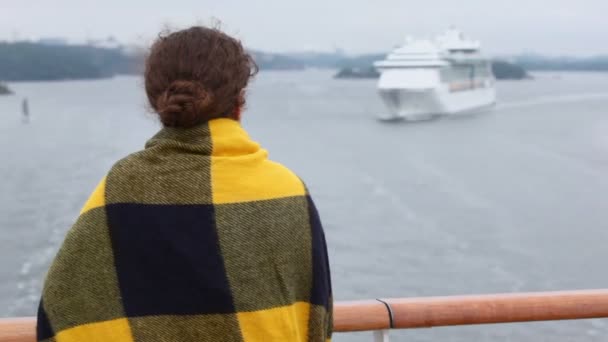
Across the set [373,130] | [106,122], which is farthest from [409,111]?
[106,122]

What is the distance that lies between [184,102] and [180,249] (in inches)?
7.2

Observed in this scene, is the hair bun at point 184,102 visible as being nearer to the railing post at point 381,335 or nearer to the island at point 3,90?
the railing post at point 381,335

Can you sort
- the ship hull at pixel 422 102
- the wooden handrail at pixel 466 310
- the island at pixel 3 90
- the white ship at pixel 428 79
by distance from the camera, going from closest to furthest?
the wooden handrail at pixel 466 310 → the white ship at pixel 428 79 → the ship hull at pixel 422 102 → the island at pixel 3 90

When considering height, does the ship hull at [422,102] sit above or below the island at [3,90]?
above

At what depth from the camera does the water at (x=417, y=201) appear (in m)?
14.0

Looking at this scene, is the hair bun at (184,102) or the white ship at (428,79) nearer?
the hair bun at (184,102)

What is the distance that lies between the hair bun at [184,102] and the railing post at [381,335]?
0.78 meters

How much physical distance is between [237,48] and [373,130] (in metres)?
43.4

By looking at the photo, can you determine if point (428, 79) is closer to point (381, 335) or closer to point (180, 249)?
point (381, 335)

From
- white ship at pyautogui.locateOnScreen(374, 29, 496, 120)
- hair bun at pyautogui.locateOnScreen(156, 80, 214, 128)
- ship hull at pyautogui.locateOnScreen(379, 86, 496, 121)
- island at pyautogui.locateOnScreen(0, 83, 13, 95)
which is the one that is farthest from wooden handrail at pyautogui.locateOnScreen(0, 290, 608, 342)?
island at pyautogui.locateOnScreen(0, 83, 13, 95)

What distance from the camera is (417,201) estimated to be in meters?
21.3

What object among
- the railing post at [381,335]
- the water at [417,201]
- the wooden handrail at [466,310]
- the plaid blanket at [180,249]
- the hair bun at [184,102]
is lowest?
the water at [417,201]

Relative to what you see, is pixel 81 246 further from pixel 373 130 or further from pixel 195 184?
pixel 373 130

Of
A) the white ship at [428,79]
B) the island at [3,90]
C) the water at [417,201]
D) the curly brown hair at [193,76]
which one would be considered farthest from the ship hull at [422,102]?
the curly brown hair at [193,76]
